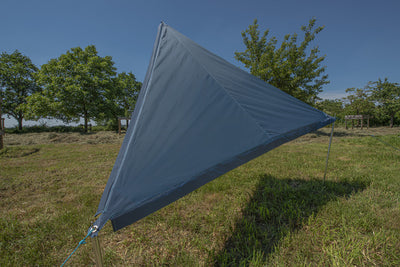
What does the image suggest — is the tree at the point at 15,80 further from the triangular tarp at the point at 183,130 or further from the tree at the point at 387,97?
the tree at the point at 387,97

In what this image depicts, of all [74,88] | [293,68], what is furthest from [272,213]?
[74,88]

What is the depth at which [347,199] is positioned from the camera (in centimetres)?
271

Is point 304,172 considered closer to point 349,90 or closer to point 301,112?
point 301,112

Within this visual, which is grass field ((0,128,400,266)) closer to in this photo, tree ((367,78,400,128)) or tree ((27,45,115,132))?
tree ((27,45,115,132))

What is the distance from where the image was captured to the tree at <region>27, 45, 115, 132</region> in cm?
1833

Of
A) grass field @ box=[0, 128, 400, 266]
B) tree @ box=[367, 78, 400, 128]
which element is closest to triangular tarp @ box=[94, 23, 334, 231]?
grass field @ box=[0, 128, 400, 266]

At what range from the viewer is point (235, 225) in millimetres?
2254

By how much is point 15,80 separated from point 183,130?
34776 millimetres

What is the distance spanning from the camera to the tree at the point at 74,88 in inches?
722

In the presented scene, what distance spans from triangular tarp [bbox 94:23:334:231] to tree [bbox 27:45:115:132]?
20901mm

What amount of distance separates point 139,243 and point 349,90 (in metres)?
27.5

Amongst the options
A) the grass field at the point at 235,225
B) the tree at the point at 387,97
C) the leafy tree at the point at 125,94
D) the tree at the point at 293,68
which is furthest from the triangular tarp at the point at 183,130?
the tree at the point at 387,97

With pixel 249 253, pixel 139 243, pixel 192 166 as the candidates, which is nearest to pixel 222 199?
pixel 249 253

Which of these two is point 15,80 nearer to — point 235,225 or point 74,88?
point 74,88
